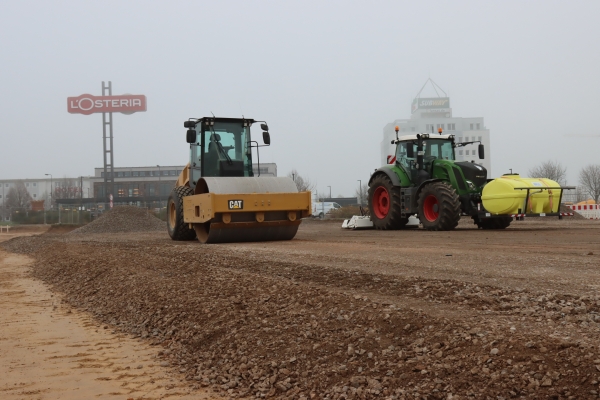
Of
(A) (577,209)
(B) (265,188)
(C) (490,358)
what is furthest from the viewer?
(A) (577,209)

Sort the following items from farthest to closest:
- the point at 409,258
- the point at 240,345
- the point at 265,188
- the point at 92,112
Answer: the point at 92,112
the point at 265,188
the point at 409,258
the point at 240,345

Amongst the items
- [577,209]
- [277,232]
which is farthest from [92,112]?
[277,232]

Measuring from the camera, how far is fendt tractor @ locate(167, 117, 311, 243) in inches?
587

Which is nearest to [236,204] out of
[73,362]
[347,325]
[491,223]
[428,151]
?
[428,151]

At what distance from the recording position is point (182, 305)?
7.54 meters

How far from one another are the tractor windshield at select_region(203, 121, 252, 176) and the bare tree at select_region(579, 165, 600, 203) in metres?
42.8

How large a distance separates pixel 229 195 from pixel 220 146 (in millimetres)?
2560

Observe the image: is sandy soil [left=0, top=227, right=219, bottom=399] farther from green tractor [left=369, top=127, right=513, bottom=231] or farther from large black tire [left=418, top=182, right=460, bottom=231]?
green tractor [left=369, top=127, right=513, bottom=231]

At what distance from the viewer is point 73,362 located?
6117 millimetres

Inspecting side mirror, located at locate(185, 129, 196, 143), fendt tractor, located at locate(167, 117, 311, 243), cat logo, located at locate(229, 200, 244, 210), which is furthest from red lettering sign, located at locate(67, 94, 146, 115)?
cat logo, located at locate(229, 200, 244, 210)

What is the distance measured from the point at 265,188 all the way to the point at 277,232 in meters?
1.16

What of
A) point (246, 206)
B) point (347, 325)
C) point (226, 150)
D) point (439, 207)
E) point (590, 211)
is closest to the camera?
point (347, 325)

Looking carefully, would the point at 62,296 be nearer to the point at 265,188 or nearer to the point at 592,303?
the point at 265,188

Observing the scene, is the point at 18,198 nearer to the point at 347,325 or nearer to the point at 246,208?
the point at 246,208
